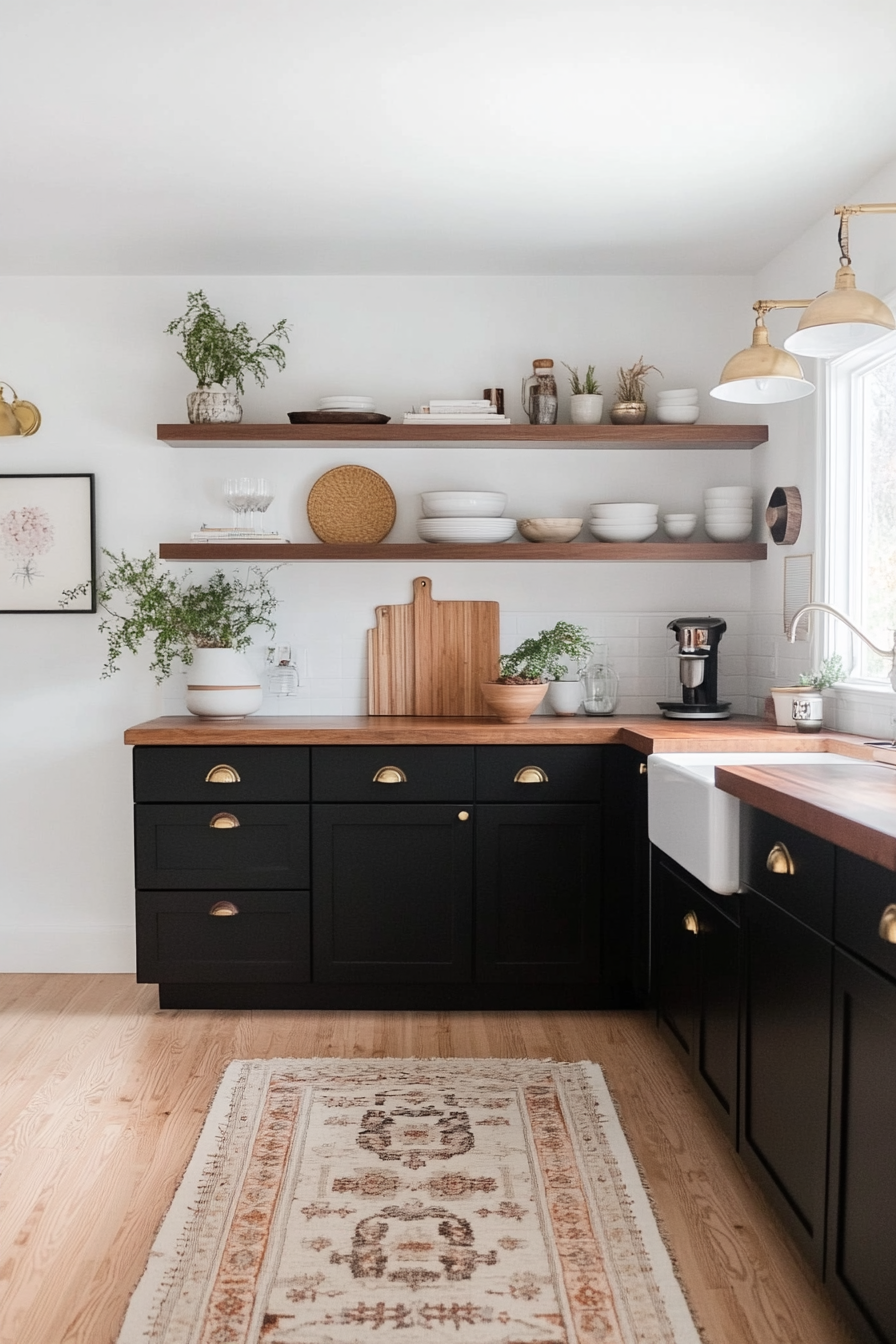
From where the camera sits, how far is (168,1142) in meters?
2.68

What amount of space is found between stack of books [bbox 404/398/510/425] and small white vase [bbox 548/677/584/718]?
0.94 meters

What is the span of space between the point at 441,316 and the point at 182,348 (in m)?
0.96

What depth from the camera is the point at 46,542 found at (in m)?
4.00

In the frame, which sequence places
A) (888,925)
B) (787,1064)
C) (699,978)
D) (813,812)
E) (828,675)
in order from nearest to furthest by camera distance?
(888,925) < (813,812) < (787,1064) < (699,978) < (828,675)

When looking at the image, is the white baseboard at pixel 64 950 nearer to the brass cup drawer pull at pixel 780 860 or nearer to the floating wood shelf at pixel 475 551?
the floating wood shelf at pixel 475 551

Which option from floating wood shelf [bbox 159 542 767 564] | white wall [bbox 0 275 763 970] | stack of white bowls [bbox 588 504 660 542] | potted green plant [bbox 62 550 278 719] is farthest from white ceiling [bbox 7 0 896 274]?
potted green plant [bbox 62 550 278 719]

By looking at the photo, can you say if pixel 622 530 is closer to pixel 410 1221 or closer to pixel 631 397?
pixel 631 397

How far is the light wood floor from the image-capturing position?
203 cm

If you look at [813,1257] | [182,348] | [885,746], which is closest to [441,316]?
[182,348]

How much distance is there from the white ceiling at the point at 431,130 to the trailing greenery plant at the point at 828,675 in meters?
1.39

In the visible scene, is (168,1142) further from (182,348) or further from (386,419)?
(182,348)

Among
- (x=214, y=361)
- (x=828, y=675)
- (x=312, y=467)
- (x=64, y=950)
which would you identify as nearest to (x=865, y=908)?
(x=828, y=675)

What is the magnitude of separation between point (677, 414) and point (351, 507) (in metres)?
1.21

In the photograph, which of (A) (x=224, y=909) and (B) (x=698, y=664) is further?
(B) (x=698, y=664)
